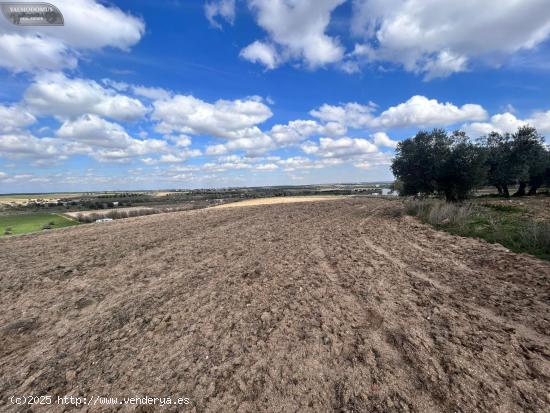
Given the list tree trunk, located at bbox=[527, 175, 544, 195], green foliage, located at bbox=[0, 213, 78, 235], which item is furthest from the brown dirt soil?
tree trunk, located at bbox=[527, 175, 544, 195]

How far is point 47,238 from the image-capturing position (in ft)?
47.2

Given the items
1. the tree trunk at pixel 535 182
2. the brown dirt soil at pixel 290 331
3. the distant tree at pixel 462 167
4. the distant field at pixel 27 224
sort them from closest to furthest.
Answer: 1. the brown dirt soil at pixel 290 331
2. the distant tree at pixel 462 167
3. the distant field at pixel 27 224
4. the tree trunk at pixel 535 182

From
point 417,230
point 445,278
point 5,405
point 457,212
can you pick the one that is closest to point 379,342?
point 445,278

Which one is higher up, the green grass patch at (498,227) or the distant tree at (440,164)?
the distant tree at (440,164)

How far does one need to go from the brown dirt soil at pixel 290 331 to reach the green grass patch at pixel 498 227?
4.12ft

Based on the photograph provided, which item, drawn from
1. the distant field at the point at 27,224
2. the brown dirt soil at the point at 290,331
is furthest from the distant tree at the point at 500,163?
the distant field at the point at 27,224

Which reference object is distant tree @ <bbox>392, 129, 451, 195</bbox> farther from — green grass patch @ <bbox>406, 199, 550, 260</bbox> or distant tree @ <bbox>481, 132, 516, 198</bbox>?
distant tree @ <bbox>481, 132, 516, 198</bbox>

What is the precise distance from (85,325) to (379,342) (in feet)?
16.5

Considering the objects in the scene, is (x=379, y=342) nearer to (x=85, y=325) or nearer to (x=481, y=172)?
(x=85, y=325)

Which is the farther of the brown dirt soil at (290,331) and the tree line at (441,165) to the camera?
the tree line at (441,165)

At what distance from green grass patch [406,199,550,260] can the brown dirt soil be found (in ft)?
4.12

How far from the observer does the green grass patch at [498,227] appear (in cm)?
885

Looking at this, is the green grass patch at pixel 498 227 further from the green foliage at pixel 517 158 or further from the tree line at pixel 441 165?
the green foliage at pixel 517 158

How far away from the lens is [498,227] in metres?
12.0
